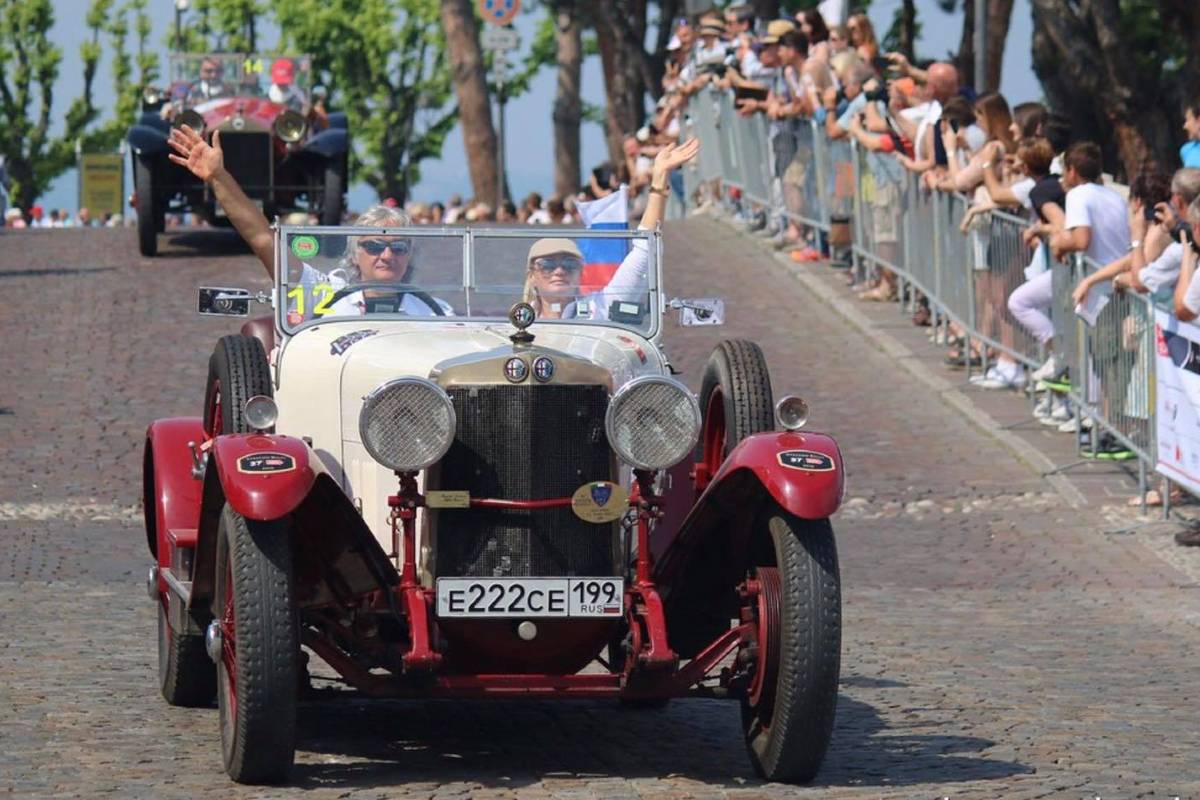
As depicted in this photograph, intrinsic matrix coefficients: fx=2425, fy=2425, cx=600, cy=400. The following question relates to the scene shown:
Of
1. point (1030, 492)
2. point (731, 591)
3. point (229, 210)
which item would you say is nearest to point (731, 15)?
point (1030, 492)

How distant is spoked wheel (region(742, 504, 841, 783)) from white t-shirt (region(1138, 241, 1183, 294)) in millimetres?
5910

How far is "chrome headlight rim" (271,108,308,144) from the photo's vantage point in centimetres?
2278

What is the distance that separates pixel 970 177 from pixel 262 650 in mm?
10360

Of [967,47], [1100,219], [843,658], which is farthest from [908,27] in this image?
[843,658]

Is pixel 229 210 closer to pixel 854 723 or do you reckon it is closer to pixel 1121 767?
pixel 854 723

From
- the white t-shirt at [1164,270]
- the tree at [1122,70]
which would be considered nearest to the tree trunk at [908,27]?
the tree at [1122,70]

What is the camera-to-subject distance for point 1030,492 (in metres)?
13.8

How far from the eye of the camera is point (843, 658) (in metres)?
9.50

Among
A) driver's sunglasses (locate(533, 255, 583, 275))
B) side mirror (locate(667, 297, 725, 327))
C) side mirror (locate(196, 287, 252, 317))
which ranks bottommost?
side mirror (locate(667, 297, 725, 327))

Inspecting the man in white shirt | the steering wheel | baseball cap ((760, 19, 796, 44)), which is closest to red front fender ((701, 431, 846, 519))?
the steering wheel

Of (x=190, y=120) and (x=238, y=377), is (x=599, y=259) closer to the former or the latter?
(x=238, y=377)

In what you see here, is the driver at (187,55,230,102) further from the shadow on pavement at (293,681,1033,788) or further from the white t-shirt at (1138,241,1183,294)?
the shadow on pavement at (293,681,1033,788)

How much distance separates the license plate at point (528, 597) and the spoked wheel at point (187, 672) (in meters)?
1.37

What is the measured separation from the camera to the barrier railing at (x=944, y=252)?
13.1m
